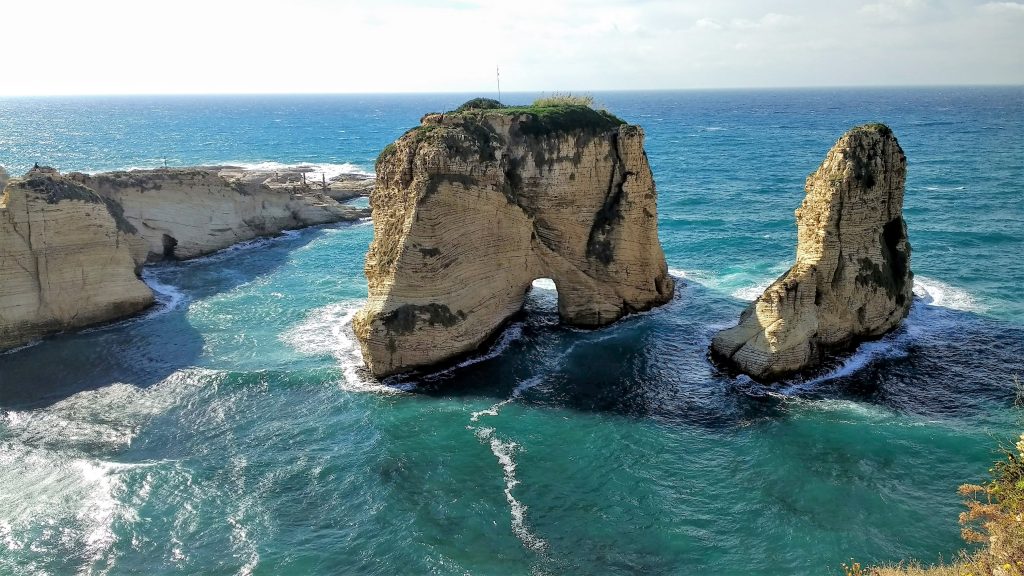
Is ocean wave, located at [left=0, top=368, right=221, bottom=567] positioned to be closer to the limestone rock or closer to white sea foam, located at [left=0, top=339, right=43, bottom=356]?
white sea foam, located at [left=0, top=339, right=43, bottom=356]

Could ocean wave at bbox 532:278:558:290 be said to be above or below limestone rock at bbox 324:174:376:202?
below

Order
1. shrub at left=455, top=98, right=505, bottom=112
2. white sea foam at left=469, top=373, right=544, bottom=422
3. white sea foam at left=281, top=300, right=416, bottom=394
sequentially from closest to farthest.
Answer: white sea foam at left=469, top=373, right=544, bottom=422 → white sea foam at left=281, top=300, right=416, bottom=394 → shrub at left=455, top=98, right=505, bottom=112

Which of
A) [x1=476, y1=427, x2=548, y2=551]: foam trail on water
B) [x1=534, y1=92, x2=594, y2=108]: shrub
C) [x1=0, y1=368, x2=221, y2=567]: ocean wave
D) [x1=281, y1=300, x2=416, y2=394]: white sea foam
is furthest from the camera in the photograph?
[x1=534, y1=92, x2=594, y2=108]: shrub

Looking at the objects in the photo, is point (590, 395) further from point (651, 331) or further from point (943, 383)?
point (943, 383)

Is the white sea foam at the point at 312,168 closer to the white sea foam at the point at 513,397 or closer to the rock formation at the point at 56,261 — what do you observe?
the rock formation at the point at 56,261

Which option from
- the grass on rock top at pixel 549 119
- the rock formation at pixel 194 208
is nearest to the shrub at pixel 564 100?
the grass on rock top at pixel 549 119

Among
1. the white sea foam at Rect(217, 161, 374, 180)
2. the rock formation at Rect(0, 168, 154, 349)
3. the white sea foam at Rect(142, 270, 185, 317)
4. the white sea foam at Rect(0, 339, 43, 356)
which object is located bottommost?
the white sea foam at Rect(0, 339, 43, 356)

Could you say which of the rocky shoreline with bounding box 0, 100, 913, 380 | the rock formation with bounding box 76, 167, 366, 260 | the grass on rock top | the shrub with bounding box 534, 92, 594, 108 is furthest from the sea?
the shrub with bounding box 534, 92, 594, 108
